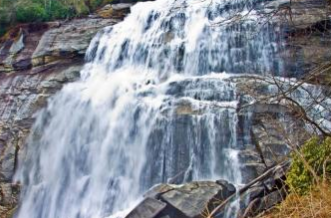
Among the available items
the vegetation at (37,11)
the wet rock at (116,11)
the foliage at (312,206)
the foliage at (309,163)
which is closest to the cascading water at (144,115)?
the wet rock at (116,11)

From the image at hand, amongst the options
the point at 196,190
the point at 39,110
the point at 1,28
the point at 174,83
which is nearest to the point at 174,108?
the point at 174,83

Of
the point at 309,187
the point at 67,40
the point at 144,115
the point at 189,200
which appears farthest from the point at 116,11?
the point at 309,187

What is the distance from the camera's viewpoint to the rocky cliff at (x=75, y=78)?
8.82 m

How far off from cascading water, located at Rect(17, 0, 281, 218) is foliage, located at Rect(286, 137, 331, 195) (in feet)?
12.4

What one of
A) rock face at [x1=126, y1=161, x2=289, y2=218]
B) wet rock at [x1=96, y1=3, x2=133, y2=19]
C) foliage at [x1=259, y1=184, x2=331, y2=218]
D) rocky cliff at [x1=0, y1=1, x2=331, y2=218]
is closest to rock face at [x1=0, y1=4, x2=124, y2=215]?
rocky cliff at [x1=0, y1=1, x2=331, y2=218]

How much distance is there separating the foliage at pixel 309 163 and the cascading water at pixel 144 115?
149 inches

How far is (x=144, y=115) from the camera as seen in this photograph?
10.9 meters

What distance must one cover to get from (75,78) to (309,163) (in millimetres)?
9384

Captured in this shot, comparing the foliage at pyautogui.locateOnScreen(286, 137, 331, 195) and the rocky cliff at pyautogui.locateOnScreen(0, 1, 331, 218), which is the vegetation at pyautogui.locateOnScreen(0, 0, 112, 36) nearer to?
the rocky cliff at pyautogui.locateOnScreen(0, 1, 331, 218)

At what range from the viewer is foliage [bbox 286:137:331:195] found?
4973 millimetres

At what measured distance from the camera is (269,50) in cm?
1181

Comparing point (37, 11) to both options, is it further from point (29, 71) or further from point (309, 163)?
point (309, 163)

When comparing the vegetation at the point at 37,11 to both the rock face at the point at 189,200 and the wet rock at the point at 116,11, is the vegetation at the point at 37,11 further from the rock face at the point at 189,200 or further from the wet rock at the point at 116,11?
the rock face at the point at 189,200

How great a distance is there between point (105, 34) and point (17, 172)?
4.90 m
